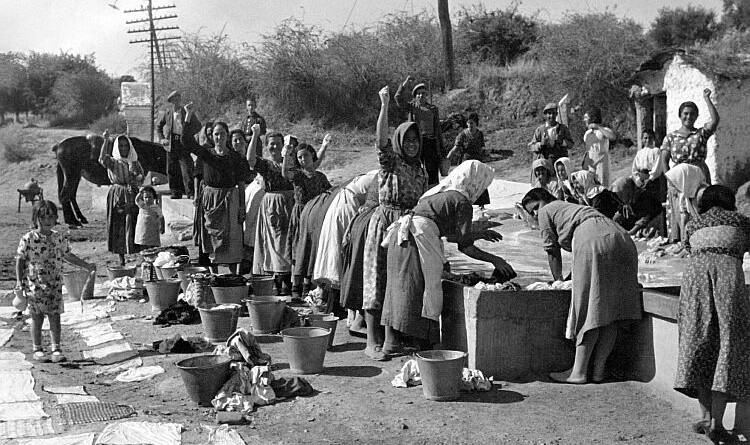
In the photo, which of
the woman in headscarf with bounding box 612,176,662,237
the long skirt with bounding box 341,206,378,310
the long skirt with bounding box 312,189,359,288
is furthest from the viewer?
the woman in headscarf with bounding box 612,176,662,237

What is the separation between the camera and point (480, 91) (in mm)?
24922

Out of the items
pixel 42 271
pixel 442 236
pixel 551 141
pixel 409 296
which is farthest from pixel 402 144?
pixel 551 141

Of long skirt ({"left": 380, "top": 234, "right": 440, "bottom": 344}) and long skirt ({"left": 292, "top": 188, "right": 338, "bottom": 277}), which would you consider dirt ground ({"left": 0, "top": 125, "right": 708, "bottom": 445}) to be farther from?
long skirt ({"left": 292, "top": 188, "right": 338, "bottom": 277})

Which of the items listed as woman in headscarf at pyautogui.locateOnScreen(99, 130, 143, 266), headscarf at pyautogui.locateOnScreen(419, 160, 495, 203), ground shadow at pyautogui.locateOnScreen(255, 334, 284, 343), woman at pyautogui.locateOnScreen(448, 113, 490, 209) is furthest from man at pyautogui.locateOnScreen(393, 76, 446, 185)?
headscarf at pyautogui.locateOnScreen(419, 160, 495, 203)

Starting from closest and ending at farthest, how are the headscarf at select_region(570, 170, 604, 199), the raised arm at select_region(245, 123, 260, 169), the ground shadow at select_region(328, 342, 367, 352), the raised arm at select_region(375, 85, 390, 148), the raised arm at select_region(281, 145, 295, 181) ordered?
1. the raised arm at select_region(375, 85, 390, 148)
2. the ground shadow at select_region(328, 342, 367, 352)
3. the raised arm at select_region(281, 145, 295, 181)
4. the raised arm at select_region(245, 123, 260, 169)
5. the headscarf at select_region(570, 170, 604, 199)

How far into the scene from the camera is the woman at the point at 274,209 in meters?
9.19

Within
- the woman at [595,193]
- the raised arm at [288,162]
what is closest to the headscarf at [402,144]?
the raised arm at [288,162]

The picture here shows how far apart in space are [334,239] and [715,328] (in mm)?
3710

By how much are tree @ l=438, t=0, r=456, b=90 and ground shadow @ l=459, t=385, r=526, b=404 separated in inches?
795

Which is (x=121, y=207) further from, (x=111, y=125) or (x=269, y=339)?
(x=111, y=125)

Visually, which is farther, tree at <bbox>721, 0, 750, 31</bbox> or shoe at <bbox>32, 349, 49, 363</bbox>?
tree at <bbox>721, 0, 750, 31</bbox>

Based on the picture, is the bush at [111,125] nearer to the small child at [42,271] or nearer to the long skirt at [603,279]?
the small child at [42,271]

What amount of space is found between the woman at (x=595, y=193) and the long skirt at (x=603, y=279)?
4.44 m

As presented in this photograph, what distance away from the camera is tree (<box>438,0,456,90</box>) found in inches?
987
